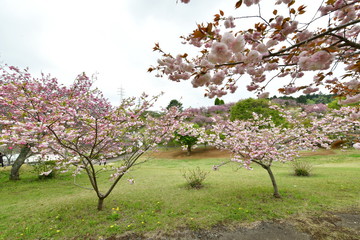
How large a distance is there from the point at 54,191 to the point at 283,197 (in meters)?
9.62

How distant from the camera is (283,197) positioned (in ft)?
18.3

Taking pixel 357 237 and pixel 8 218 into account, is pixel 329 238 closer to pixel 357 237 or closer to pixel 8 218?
pixel 357 237

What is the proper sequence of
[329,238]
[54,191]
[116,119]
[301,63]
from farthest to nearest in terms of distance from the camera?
[54,191]
[116,119]
[329,238]
[301,63]

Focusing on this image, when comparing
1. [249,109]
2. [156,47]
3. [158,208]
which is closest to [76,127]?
[158,208]

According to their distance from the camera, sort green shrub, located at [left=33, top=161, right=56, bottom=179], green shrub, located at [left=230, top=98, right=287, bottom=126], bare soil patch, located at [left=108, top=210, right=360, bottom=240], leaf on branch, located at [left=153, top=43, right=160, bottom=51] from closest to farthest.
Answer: leaf on branch, located at [left=153, top=43, right=160, bottom=51]
bare soil patch, located at [left=108, top=210, right=360, bottom=240]
green shrub, located at [left=33, top=161, right=56, bottom=179]
green shrub, located at [left=230, top=98, right=287, bottom=126]

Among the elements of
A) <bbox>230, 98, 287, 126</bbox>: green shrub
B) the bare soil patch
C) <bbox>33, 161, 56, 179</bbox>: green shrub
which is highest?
<bbox>230, 98, 287, 126</bbox>: green shrub

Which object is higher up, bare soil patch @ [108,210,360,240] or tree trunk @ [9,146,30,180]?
tree trunk @ [9,146,30,180]

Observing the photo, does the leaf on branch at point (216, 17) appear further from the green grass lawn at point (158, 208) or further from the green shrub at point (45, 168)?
the green shrub at point (45, 168)

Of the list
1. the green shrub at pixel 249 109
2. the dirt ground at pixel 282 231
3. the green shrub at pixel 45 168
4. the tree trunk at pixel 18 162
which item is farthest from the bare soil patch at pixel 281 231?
the green shrub at pixel 249 109

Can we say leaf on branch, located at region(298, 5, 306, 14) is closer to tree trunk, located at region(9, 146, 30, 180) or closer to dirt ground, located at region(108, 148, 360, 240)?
dirt ground, located at region(108, 148, 360, 240)

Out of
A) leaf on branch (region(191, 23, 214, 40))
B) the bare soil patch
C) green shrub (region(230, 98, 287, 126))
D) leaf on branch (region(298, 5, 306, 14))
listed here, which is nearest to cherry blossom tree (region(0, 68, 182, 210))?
the bare soil patch

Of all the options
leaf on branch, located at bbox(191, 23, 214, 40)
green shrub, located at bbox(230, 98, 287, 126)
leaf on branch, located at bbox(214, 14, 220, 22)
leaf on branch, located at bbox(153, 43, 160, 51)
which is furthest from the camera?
green shrub, located at bbox(230, 98, 287, 126)

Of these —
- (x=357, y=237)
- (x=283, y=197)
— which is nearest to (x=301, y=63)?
(x=357, y=237)

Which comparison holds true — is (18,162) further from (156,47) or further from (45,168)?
(156,47)
